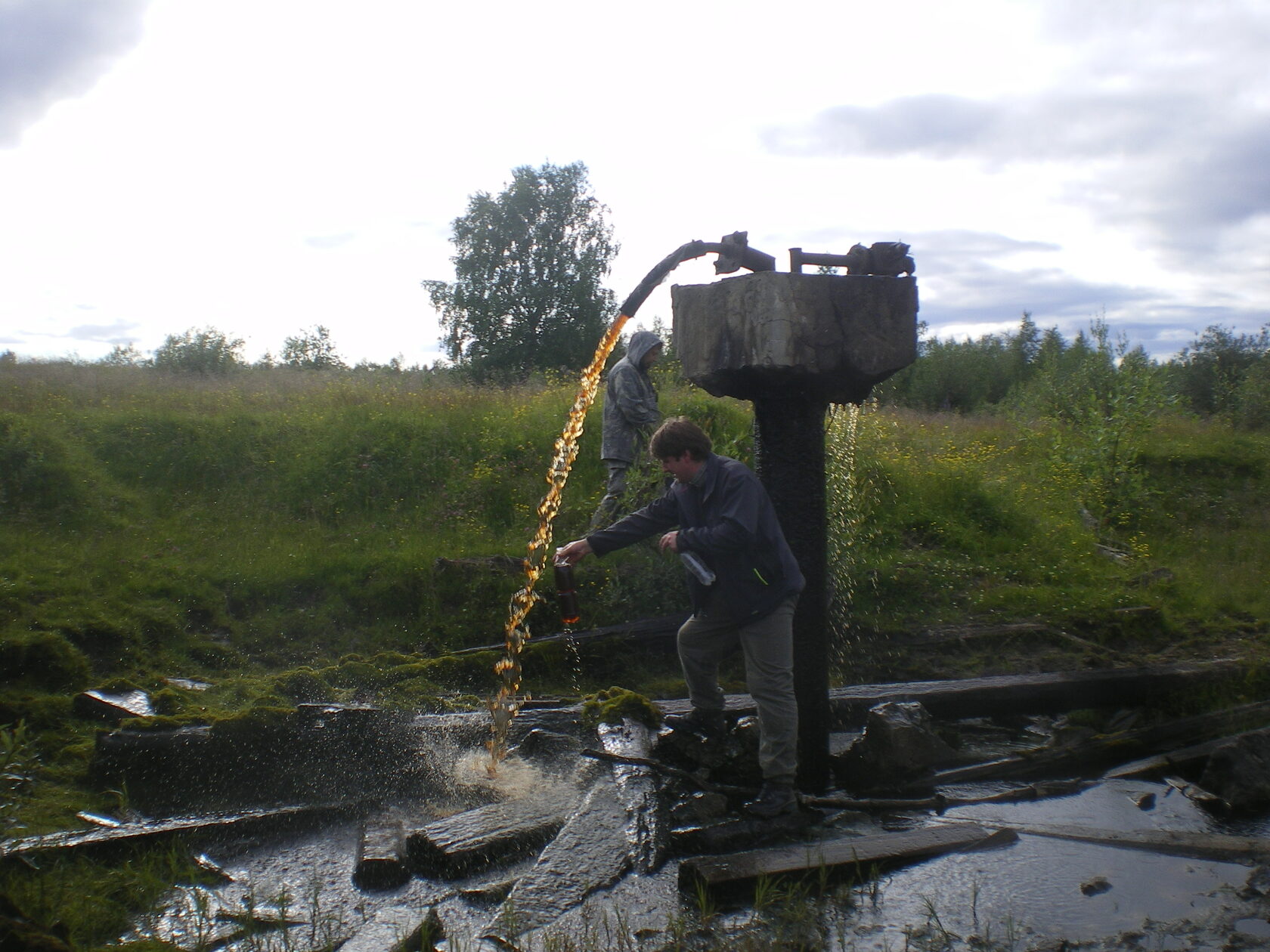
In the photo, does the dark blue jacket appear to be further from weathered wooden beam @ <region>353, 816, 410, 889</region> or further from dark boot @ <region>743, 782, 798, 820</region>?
weathered wooden beam @ <region>353, 816, 410, 889</region>

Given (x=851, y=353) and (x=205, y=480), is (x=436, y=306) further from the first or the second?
(x=851, y=353)

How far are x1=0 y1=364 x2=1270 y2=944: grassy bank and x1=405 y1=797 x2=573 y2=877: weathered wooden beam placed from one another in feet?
4.05

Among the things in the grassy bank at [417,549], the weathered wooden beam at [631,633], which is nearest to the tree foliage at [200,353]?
the grassy bank at [417,549]

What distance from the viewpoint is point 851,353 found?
13.3 ft

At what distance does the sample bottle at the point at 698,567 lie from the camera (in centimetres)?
423

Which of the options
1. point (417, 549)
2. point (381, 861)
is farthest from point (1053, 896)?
point (417, 549)

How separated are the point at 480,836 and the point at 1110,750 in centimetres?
371

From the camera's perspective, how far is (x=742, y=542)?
4.11 meters

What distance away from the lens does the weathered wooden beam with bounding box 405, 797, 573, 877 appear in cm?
366

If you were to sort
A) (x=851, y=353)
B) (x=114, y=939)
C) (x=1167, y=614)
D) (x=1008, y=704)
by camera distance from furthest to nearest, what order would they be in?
(x=1167, y=614) < (x=1008, y=704) < (x=851, y=353) < (x=114, y=939)

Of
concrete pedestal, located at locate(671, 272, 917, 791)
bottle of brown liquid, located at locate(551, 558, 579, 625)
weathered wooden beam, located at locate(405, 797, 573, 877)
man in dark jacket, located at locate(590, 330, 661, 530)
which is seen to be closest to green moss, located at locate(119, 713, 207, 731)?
weathered wooden beam, located at locate(405, 797, 573, 877)

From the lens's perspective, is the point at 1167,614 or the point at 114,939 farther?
the point at 1167,614

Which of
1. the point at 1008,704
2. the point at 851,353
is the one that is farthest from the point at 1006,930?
the point at 1008,704

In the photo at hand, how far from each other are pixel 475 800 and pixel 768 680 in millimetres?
1595
